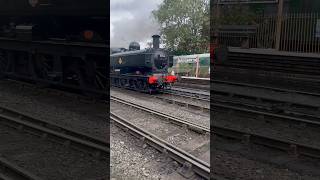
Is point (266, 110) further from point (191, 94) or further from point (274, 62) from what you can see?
point (274, 62)

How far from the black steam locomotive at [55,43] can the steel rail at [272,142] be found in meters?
2.37

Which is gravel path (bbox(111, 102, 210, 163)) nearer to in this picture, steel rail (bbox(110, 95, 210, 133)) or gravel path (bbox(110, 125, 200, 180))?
steel rail (bbox(110, 95, 210, 133))

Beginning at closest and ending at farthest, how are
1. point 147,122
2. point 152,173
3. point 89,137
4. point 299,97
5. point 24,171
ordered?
point 24,171, point 152,173, point 89,137, point 147,122, point 299,97

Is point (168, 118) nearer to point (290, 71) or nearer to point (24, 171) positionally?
point (24, 171)

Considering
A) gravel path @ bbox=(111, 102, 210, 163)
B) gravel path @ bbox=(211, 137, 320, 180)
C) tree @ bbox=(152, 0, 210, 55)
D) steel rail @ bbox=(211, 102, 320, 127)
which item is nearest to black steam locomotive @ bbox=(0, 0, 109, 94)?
tree @ bbox=(152, 0, 210, 55)

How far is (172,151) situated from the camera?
20.8 feet

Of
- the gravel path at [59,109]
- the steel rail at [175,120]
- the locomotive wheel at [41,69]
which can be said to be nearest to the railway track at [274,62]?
the steel rail at [175,120]

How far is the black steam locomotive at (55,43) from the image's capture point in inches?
262

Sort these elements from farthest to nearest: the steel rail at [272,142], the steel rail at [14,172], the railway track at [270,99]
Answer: the railway track at [270,99] → the steel rail at [272,142] → the steel rail at [14,172]

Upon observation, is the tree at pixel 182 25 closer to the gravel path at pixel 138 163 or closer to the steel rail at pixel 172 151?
the steel rail at pixel 172 151

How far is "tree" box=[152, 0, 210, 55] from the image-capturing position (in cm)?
563

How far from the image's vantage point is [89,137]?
20.1ft

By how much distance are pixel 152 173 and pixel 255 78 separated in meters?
9.30

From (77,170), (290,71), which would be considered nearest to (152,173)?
(77,170)
